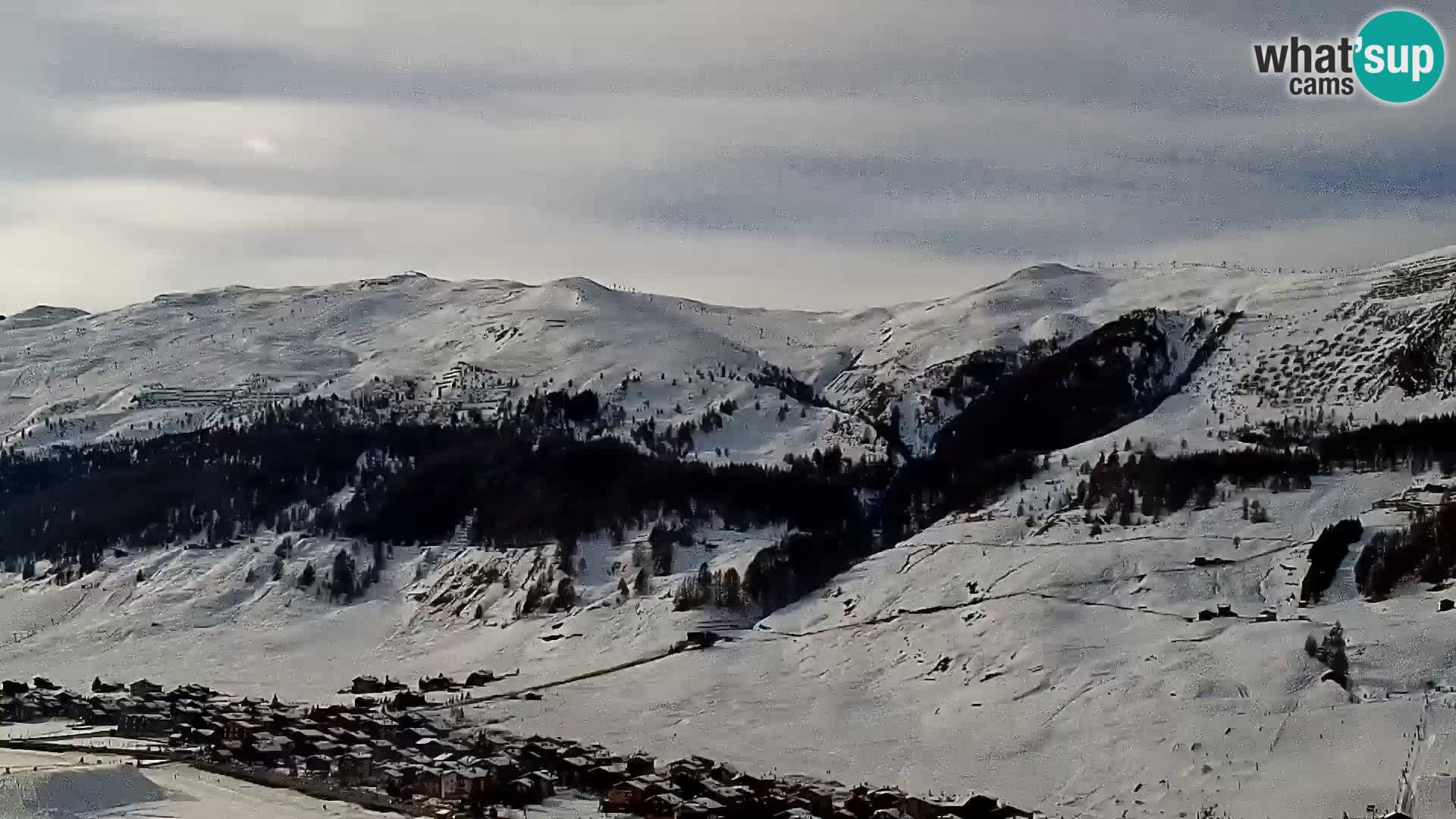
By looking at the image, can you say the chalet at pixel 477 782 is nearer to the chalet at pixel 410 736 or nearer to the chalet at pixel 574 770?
the chalet at pixel 574 770

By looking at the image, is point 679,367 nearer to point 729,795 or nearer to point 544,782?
point 544,782

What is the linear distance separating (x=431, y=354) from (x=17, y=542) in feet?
230

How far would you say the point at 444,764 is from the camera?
5438cm

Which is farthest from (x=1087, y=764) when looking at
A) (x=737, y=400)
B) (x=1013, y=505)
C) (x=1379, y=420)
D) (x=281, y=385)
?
(x=281, y=385)

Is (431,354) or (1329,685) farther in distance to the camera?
(431,354)

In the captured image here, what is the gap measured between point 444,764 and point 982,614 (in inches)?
989

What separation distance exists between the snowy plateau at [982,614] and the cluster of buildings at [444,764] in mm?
2932

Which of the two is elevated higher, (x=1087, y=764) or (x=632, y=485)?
(x=632, y=485)

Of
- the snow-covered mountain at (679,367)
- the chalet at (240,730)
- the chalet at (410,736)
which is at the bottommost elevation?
the chalet at (410,736)

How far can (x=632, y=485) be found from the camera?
350 feet

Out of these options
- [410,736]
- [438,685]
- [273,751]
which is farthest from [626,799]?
[438,685]

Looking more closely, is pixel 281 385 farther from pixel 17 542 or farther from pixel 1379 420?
pixel 1379 420

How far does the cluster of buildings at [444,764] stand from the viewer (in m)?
46.9

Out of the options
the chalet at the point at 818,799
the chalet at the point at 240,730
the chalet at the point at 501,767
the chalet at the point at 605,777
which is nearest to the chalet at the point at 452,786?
the chalet at the point at 501,767
